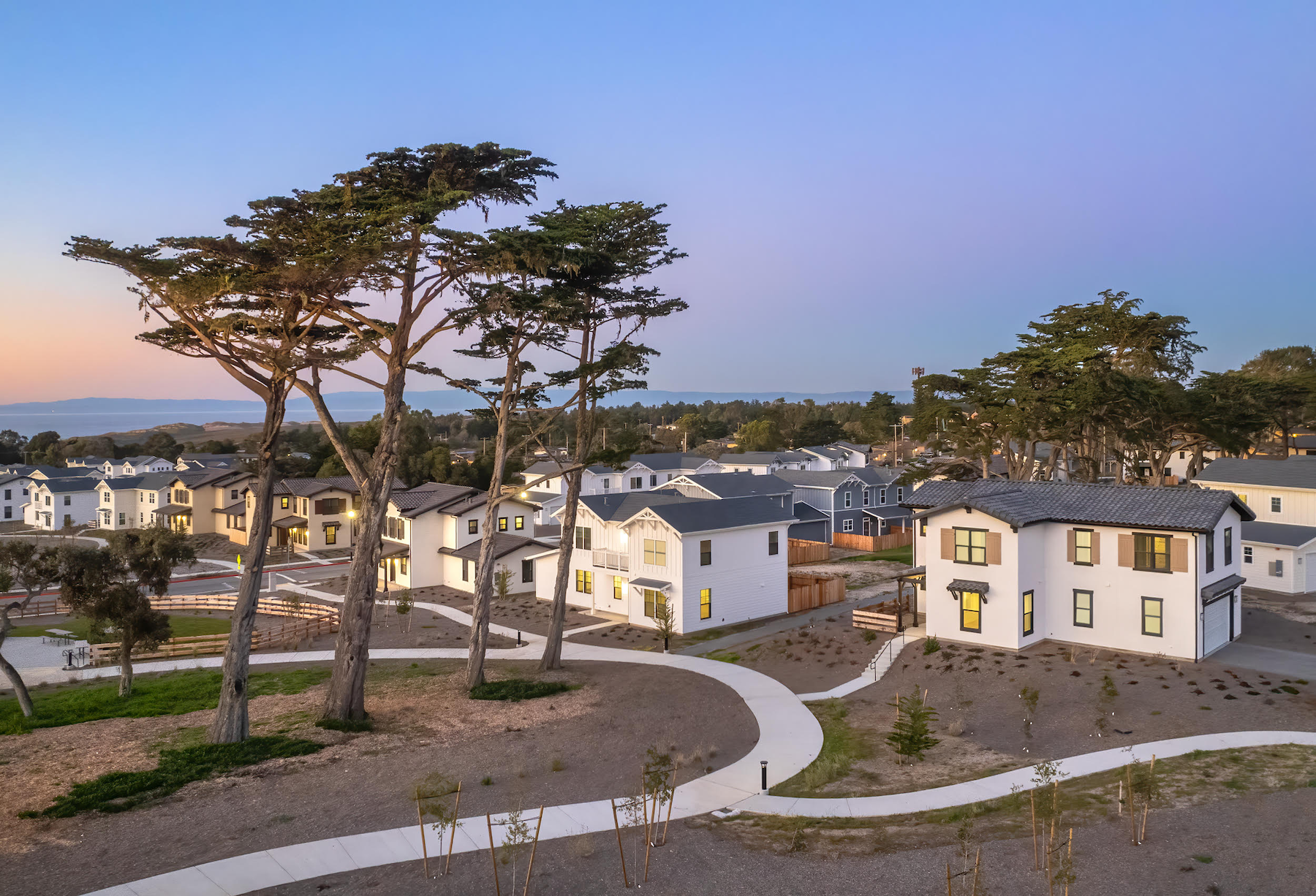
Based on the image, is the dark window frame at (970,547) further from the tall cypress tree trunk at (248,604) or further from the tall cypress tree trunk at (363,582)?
the tall cypress tree trunk at (248,604)

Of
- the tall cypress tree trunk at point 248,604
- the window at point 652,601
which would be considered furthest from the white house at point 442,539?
the tall cypress tree trunk at point 248,604

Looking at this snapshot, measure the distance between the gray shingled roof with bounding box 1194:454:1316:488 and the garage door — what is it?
20391 millimetres

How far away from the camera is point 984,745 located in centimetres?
1806

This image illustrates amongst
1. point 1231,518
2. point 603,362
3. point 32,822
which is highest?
point 603,362

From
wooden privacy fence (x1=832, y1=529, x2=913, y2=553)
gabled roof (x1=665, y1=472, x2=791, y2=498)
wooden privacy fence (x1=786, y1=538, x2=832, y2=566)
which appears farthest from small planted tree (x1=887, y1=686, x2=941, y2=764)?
wooden privacy fence (x1=832, y1=529, x2=913, y2=553)

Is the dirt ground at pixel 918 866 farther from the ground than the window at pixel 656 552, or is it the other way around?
the window at pixel 656 552

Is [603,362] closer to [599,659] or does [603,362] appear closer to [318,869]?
[599,659]

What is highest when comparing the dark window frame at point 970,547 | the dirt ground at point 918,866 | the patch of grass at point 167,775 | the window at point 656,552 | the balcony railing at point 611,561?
the dark window frame at point 970,547

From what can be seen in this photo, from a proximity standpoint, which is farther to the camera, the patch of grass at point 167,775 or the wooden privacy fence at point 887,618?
the wooden privacy fence at point 887,618

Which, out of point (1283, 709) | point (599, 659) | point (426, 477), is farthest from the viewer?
point (426, 477)

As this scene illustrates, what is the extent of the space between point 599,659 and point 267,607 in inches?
726

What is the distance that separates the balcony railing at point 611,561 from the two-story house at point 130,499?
54.5 meters

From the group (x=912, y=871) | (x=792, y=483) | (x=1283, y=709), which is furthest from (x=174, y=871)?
(x=792, y=483)

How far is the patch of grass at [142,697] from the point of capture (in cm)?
2055
